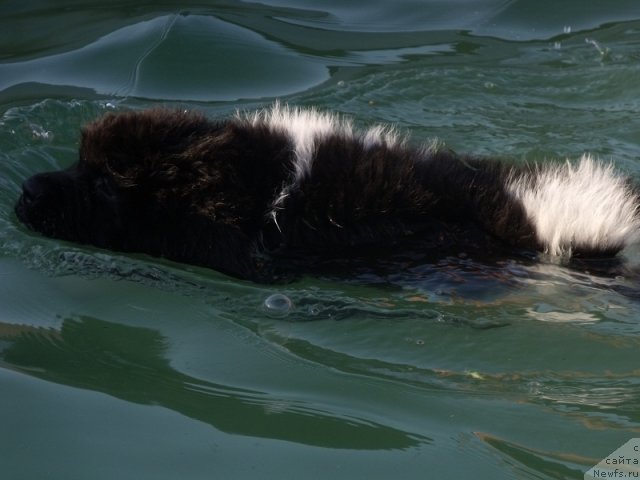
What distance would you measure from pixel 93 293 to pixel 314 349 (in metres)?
0.99

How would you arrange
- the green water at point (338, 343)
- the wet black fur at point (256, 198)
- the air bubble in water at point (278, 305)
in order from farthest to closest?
the wet black fur at point (256, 198) < the air bubble in water at point (278, 305) < the green water at point (338, 343)

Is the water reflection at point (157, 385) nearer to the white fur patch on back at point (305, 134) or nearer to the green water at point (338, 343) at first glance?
→ the green water at point (338, 343)

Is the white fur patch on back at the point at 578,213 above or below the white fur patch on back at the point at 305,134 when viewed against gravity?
below

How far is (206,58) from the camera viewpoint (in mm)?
7418

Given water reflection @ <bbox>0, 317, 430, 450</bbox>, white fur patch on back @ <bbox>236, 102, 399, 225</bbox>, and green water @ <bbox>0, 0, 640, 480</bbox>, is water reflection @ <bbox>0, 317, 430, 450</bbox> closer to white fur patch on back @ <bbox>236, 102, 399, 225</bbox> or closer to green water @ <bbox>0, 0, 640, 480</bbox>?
green water @ <bbox>0, 0, 640, 480</bbox>

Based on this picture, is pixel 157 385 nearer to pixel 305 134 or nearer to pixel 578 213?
pixel 305 134

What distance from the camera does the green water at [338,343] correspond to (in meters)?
3.16

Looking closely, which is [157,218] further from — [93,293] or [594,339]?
[594,339]

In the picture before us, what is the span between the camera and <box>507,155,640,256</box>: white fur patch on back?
14.3ft

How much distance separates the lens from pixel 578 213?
4398 mm

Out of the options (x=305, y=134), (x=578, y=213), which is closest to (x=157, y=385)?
(x=305, y=134)

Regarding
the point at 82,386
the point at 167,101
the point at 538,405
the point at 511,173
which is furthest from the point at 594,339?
the point at 167,101

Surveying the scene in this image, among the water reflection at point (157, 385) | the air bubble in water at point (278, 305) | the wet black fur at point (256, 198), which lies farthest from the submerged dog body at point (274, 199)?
the water reflection at point (157, 385)

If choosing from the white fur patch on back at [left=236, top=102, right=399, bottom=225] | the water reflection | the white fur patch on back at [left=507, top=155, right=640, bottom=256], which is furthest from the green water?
the white fur patch on back at [left=236, top=102, right=399, bottom=225]
